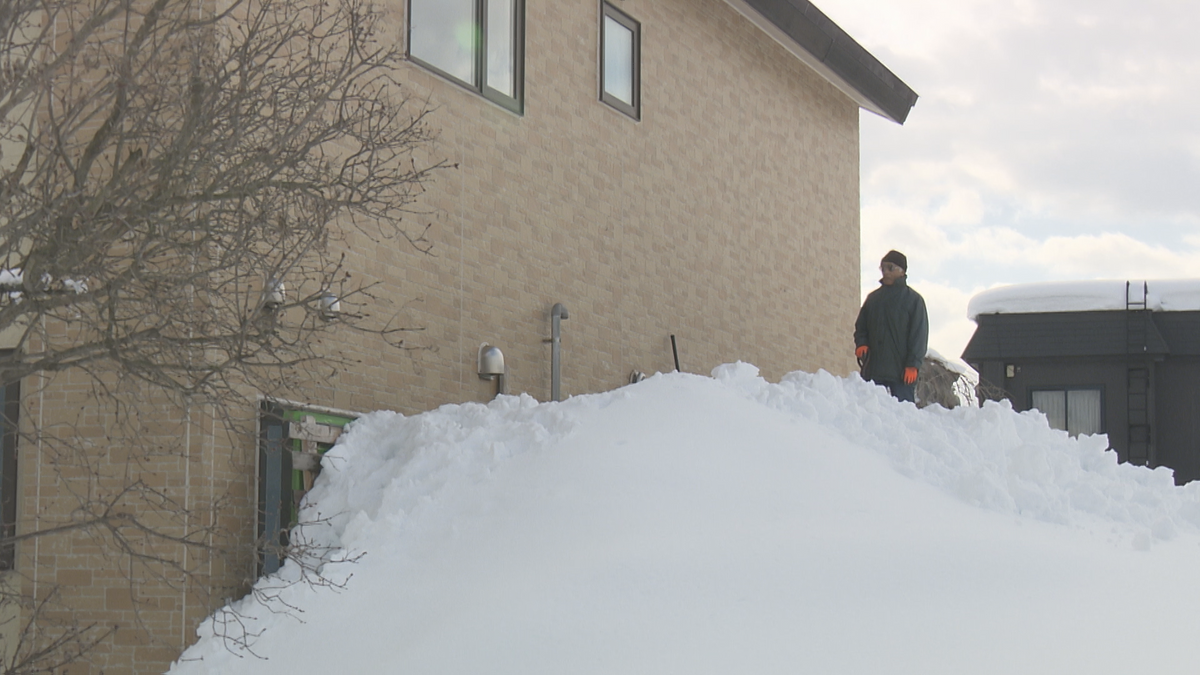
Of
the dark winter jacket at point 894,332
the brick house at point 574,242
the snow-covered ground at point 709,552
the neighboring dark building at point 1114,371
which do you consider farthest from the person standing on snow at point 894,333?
the neighboring dark building at point 1114,371

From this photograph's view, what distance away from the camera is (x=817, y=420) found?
935 centimetres

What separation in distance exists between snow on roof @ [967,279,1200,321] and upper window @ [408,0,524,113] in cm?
999

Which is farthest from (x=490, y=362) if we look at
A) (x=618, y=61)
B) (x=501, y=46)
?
(x=618, y=61)

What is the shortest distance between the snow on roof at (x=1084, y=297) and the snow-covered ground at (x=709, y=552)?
9.19m

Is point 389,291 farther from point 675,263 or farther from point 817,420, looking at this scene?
point 675,263

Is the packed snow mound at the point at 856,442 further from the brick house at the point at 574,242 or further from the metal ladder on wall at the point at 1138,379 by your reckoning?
the metal ladder on wall at the point at 1138,379

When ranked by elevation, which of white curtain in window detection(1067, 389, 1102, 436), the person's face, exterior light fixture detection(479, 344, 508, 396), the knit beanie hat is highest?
the knit beanie hat

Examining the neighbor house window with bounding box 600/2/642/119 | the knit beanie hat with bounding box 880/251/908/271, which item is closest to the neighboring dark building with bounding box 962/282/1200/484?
the knit beanie hat with bounding box 880/251/908/271

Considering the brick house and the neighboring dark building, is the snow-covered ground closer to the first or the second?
the brick house

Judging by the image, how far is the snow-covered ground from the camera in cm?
628

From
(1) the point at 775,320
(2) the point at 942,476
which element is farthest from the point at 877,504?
(1) the point at 775,320

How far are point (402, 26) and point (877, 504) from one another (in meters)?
4.93

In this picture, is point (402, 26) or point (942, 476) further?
point (402, 26)

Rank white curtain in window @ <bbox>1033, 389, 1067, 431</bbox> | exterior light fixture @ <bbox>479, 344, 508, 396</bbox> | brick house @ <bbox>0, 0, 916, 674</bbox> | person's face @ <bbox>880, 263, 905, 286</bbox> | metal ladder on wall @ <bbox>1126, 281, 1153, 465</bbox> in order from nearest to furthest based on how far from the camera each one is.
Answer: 1. brick house @ <bbox>0, 0, 916, 674</bbox>
2. exterior light fixture @ <bbox>479, 344, 508, 396</bbox>
3. person's face @ <bbox>880, 263, 905, 286</bbox>
4. metal ladder on wall @ <bbox>1126, 281, 1153, 465</bbox>
5. white curtain in window @ <bbox>1033, 389, 1067, 431</bbox>
